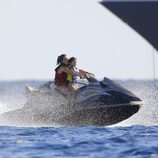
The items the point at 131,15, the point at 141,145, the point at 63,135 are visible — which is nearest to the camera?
the point at 141,145

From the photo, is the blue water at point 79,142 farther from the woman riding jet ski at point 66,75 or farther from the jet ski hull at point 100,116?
the woman riding jet ski at point 66,75

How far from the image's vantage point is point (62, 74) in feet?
55.8

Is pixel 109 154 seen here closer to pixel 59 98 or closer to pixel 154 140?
pixel 154 140

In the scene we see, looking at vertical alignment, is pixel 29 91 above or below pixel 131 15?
below

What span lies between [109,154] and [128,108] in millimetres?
4379

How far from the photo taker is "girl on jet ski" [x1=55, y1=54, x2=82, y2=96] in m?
A: 16.9

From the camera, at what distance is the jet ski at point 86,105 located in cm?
1681

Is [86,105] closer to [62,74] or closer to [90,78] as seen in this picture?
[90,78]

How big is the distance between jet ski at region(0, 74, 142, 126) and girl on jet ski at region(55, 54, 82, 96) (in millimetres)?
120

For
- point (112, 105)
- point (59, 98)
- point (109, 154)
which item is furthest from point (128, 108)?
point (109, 154)

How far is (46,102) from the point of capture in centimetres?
1719

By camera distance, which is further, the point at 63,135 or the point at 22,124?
the point at 22,124

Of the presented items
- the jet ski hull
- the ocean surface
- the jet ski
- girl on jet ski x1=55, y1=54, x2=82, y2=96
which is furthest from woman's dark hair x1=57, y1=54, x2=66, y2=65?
the ocean surface

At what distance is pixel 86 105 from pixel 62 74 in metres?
0.75
